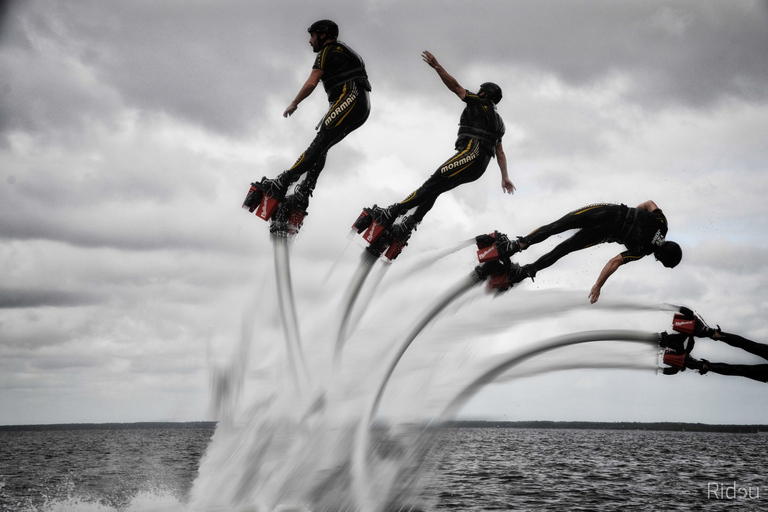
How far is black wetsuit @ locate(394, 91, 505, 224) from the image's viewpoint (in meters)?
11.4

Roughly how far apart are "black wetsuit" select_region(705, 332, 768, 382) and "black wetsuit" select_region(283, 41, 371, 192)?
733 cm

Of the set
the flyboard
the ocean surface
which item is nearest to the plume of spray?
the flyboard

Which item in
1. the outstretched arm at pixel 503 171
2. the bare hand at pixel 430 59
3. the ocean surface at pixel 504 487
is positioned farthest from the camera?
the ocean surface at pixel 504 487

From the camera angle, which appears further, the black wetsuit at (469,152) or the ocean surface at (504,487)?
the ocean surface at (504,487)

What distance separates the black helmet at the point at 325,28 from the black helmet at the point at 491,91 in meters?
2.87

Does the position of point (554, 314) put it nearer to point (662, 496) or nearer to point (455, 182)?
point (455, 182)

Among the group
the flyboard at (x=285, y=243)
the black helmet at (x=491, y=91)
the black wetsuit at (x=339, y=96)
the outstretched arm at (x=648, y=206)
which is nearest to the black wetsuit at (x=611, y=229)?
the outstretched arm at (x=648, y=206)

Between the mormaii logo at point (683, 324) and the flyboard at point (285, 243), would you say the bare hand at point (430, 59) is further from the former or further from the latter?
the mormaii logo at point (683, 324)

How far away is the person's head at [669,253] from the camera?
10.9 metres

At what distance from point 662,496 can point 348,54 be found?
35975 mm

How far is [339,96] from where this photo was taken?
1126 centimetres

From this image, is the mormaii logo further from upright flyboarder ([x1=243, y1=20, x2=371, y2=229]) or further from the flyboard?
the flyboard

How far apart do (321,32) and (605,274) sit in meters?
6.46

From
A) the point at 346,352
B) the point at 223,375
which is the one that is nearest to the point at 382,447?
the point at 346,352
